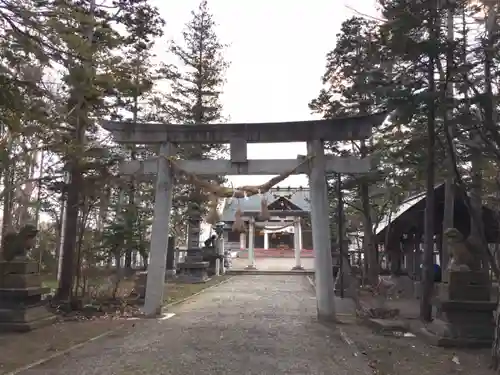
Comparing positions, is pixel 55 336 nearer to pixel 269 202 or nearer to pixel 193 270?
pixel 193 270

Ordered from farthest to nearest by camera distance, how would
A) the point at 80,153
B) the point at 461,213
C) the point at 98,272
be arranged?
the point at 461,213, the point at 98,272, the point at 80,153

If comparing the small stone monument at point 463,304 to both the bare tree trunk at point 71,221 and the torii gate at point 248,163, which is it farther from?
the bare tree trunk at point 71,221

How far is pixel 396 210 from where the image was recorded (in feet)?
60.0

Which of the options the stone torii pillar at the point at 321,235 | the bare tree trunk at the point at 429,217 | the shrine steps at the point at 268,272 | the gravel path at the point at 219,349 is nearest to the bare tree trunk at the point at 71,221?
the gravel path at the point at 219,349

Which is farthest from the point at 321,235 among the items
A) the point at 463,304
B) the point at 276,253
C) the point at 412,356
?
the point at 276,253

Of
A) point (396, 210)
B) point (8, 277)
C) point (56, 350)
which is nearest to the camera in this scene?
point (56, 350)

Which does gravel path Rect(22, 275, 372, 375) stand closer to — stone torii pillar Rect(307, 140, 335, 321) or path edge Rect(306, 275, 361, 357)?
path edge Rect(306, 275, 361, 357)

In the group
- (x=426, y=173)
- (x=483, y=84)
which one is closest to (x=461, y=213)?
(x=426, y=173)

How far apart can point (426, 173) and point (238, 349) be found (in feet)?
18.4

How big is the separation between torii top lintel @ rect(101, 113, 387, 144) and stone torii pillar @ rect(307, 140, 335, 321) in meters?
0.33

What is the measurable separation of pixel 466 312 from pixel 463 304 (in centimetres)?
17

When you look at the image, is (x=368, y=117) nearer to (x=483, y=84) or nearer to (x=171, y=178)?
(x=483, y=84)

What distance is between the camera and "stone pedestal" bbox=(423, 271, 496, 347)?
7.98 meters

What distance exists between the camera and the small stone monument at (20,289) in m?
9.02
